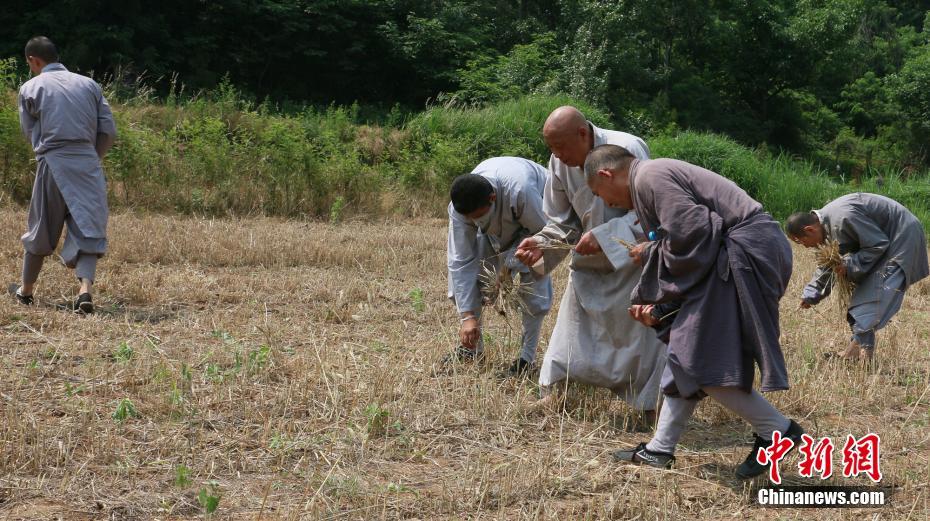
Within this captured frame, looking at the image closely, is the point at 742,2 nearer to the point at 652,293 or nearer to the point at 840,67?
the point at 840,67

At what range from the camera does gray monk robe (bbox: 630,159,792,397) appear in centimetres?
390

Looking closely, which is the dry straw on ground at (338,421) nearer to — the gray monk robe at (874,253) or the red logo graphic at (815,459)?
the red logo graphic at (815,459)

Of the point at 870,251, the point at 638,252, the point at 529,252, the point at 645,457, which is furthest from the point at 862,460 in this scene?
the point at 870,251

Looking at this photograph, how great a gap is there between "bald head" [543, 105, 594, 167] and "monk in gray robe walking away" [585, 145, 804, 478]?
0.75 meters

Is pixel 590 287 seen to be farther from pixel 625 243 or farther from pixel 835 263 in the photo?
pixel 835 263

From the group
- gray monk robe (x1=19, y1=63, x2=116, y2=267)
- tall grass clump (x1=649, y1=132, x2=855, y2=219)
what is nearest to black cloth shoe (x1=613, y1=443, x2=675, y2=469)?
gray monk robe (x1=19, y1=63, x2=116, y2=267)

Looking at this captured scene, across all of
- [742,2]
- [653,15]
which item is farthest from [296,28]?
[742,2]

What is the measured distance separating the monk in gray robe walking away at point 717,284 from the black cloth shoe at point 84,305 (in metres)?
4.28

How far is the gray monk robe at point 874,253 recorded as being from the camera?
6.48m

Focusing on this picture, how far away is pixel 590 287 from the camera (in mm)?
5074

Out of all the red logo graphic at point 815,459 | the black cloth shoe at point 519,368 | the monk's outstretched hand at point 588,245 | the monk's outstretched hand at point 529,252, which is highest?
the monk's outstretched hand at point 588,245

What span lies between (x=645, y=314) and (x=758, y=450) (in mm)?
737

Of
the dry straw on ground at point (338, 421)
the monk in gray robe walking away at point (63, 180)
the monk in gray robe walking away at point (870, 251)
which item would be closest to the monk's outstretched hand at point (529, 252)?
the dry straw on ground at point (338, 421)

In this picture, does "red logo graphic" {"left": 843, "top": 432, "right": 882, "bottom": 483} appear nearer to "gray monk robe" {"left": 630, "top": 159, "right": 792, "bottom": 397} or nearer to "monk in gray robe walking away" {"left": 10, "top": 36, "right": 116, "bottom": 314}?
"gray monk robe" {"left": 630, "top": 159, "right": 792, "bottom": 397}
